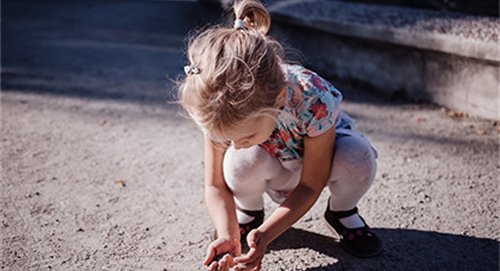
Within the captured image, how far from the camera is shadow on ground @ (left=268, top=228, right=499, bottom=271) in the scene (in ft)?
5.53

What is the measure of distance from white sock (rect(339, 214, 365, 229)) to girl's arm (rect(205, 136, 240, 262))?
0.41 metres

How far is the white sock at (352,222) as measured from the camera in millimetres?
1772

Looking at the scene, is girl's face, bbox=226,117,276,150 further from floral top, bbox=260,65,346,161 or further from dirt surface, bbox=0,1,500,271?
dirt surface, bbox=0,1,500,271

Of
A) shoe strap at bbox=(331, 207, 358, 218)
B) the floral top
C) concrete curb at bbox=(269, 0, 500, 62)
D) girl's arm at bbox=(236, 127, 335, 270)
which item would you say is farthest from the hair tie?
concrete curb at bbox=(269, 0, 500, 62)

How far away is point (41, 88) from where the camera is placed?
11.6 ft

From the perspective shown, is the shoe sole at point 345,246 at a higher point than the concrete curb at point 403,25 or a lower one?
lower

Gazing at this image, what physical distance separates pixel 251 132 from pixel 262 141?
0.10m

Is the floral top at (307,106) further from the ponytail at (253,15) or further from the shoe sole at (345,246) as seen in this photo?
the shoe sole at (345,246)

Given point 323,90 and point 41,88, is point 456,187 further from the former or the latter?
point 41,88

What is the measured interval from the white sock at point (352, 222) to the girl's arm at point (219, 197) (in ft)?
1.33

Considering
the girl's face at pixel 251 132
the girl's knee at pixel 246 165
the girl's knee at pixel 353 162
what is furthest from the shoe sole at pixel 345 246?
the girl's face at pixel 251 132

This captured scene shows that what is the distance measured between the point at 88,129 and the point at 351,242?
5.75ft

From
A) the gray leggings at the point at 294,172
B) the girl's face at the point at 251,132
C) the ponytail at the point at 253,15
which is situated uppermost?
the ponytail at the point at 253,15

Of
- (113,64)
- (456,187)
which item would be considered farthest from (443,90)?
(113,64)
